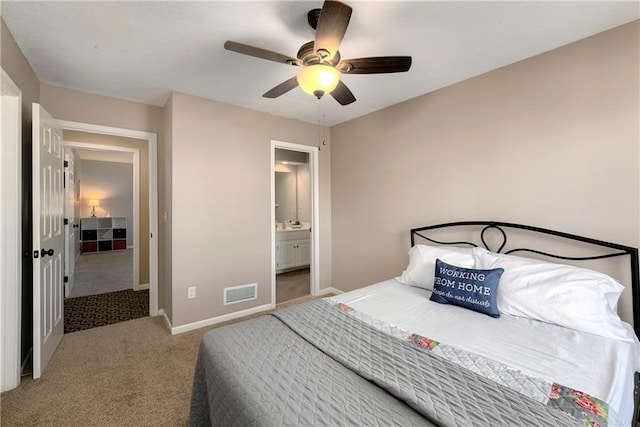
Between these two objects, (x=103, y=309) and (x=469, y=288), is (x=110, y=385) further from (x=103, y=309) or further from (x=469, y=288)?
(x=469, y=288)

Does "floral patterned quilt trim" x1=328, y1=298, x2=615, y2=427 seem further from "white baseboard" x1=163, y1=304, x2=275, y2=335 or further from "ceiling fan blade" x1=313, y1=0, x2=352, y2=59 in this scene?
"white baseboard" x1=163, y1=304, x2=275, y2=335

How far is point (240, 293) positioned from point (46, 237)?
1.80 meters

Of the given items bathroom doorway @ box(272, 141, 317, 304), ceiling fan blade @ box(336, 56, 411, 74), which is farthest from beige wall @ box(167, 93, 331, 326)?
ceiling fan blade @ box(336, 56, 411, 74)

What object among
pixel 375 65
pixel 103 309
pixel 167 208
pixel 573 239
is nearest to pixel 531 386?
pixel 573 239

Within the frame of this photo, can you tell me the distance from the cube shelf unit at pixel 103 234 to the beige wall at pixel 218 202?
20.9 feet

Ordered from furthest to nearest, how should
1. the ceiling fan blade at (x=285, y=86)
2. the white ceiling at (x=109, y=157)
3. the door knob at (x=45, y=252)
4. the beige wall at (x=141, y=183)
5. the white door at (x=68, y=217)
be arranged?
the white ceiling at (x=109, y=157)
the beige wall at (x=141, y=183)
the white door at (x=68, y=217)
the door knob at (x=45, y=252)
the ceiling fan blade at (x=285, y=86)

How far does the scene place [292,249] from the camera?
5203 millimetres

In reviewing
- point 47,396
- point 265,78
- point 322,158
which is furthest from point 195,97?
point 47,396

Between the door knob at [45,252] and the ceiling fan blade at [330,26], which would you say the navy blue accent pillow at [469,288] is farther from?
the door knob at [45,252]

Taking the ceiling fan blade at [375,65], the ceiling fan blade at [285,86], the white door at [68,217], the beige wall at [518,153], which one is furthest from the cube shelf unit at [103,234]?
the ceiling fan blade at [375,65]

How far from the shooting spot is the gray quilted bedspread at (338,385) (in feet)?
3.04

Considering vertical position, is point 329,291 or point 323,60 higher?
point 323,60

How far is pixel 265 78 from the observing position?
2553mm

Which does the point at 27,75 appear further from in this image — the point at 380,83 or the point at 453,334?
the point at 453,334
